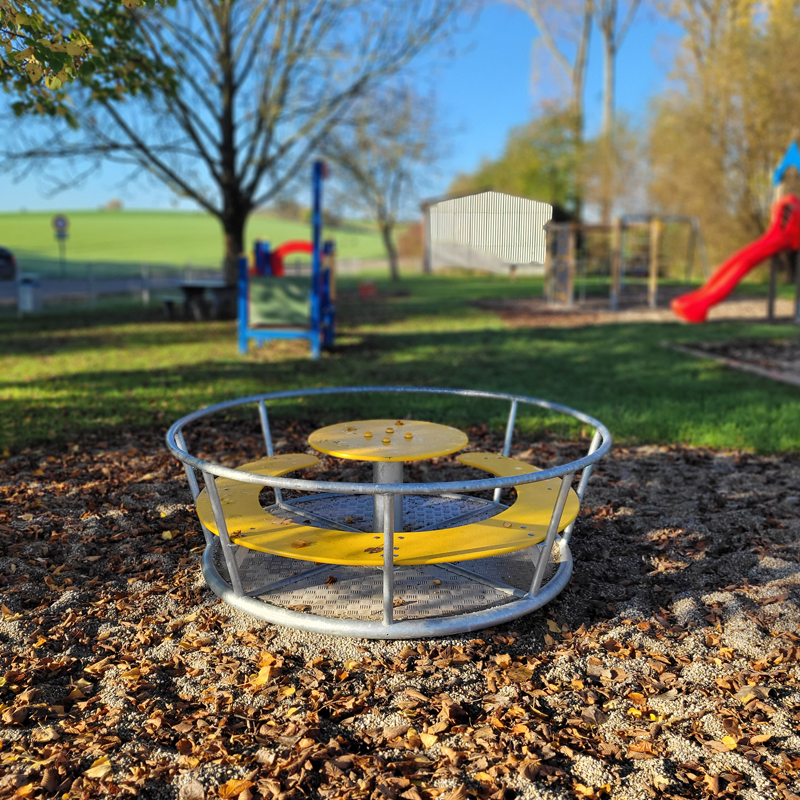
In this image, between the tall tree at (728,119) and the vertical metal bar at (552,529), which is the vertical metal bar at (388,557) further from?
the tall tree at (728,119)

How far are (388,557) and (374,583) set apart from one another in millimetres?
909

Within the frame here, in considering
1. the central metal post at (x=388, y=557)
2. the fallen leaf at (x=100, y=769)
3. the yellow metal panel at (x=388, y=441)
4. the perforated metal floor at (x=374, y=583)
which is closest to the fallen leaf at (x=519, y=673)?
the perforated metal floor at (x=374, y=583)

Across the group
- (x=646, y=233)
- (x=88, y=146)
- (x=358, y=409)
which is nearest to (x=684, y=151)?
(x=646, y=233)

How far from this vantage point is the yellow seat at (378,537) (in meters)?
3.07

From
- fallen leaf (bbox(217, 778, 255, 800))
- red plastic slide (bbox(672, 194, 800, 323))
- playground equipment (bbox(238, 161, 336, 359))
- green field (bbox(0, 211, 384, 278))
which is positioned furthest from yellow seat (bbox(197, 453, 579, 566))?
green field (bbox(0, 211, 384, 278))

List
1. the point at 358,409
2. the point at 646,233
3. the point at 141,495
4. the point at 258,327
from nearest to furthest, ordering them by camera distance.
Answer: the point at 141,495, the point at 358,409, the point at 258,327, the point at 646,233

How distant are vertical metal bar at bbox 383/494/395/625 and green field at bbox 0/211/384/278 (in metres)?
39.3

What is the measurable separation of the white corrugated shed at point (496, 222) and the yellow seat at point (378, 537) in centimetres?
160

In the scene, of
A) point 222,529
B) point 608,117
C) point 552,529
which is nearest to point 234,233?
point 222,529

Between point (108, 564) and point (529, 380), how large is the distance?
635 centimetres

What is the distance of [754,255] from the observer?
15391 mm

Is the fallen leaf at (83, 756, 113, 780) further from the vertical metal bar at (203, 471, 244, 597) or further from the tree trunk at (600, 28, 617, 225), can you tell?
the tree trunk at (600, 28, 617, 225)

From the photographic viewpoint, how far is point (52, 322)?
15953 mm

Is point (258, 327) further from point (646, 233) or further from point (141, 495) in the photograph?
point (646, 233)
